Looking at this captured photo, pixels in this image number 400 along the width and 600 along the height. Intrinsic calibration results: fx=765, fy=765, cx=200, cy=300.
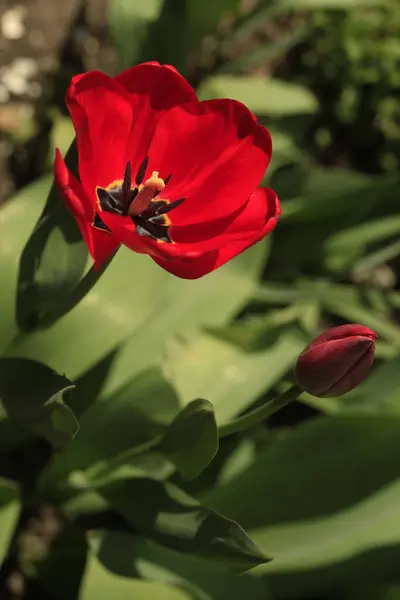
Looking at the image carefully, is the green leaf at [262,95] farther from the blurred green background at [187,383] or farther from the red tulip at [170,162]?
the red tulip at [170,162]

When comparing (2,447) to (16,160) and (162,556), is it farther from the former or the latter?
(16,160)

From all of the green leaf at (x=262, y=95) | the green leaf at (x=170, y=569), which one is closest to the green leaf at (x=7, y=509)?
the green leaf at (x=170, y=569)

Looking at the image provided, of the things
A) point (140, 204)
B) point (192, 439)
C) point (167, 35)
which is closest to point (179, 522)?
point (192, 439)

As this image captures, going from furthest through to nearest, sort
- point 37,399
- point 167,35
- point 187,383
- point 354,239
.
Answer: point 354,239
point 167,35
point 187,383
point 37,399

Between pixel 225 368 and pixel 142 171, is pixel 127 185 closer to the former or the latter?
pixel 142 171

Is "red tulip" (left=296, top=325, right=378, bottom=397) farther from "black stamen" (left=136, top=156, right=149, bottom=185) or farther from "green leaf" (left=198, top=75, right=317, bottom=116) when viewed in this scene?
"green leaf" (left=198, top=75, right=317, bottom=116)

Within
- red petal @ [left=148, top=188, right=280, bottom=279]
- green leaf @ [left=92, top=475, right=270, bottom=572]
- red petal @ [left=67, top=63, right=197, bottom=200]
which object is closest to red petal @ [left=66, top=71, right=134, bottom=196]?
red petal @ [left=67, top=63, right=197, bottom=200]
